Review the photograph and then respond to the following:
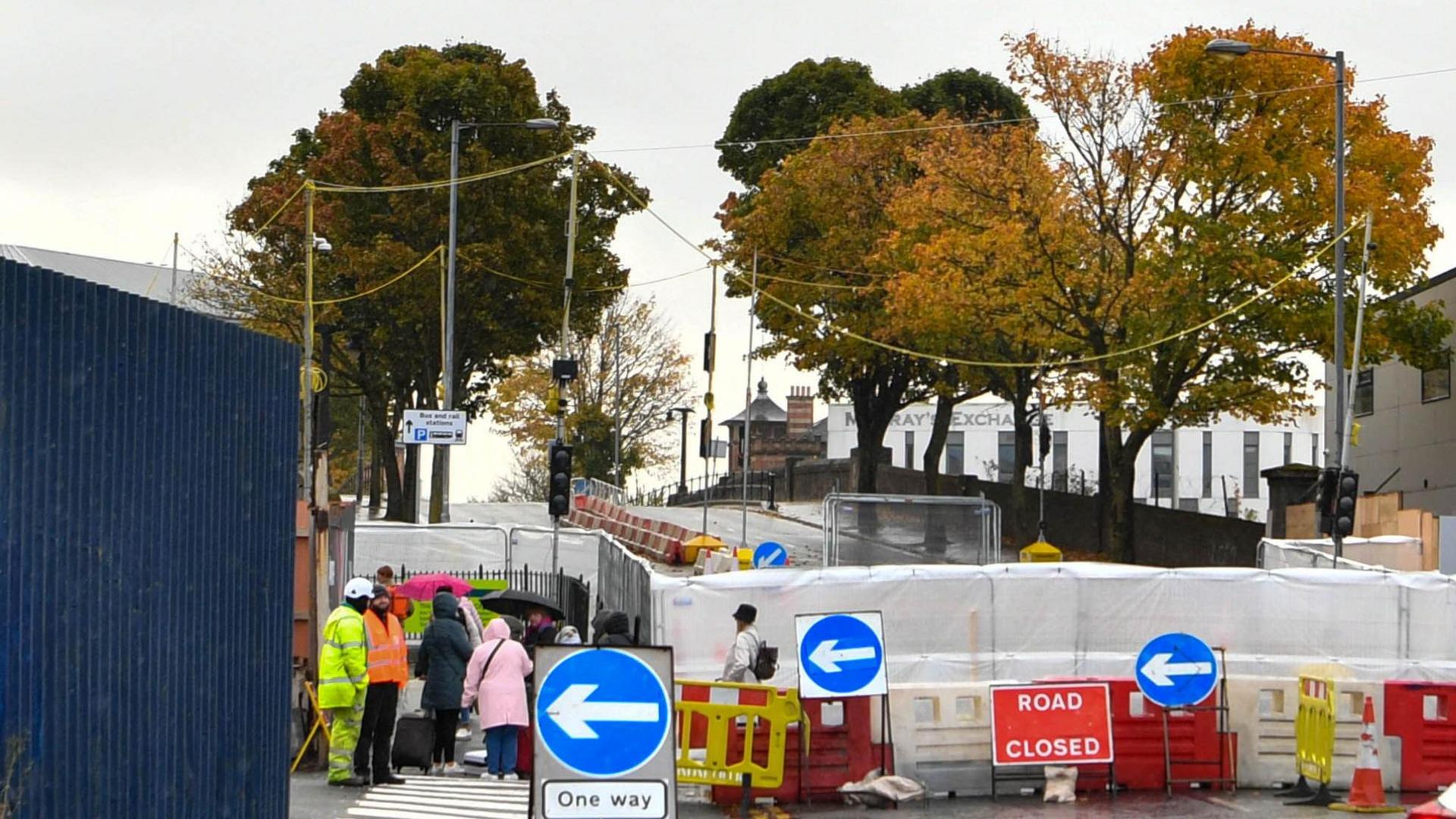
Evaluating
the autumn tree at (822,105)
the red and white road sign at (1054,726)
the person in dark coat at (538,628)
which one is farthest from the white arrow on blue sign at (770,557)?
the autumn tree at (822,105)

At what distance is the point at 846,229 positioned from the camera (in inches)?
2263

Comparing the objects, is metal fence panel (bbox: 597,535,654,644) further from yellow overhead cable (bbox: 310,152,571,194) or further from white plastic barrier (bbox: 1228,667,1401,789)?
yellow overhead cable (bbox: 310,152,571,194)

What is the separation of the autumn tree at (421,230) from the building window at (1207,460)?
51588mm

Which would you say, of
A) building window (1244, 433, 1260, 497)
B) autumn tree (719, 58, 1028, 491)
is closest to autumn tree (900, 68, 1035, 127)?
autumn tree (719, 58, 1028, 491)

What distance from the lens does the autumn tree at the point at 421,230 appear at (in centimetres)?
5416

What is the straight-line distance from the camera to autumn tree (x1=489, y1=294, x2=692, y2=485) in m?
82.9

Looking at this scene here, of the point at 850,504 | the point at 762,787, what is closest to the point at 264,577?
the point at 762,787

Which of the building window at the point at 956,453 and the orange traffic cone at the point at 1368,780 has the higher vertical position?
the building window at the point at 956,453

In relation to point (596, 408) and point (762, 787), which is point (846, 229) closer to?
point (596, 408)

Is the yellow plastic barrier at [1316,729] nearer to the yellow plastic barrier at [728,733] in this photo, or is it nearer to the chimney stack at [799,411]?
the yellow plastic barrier at [728,733]

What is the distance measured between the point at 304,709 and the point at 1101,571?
7.26 m

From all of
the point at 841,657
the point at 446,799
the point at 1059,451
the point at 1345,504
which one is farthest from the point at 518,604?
the point at 1059,451

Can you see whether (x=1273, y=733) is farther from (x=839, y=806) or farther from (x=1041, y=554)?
(x=1041, y=554)

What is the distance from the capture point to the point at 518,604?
64.7ft
